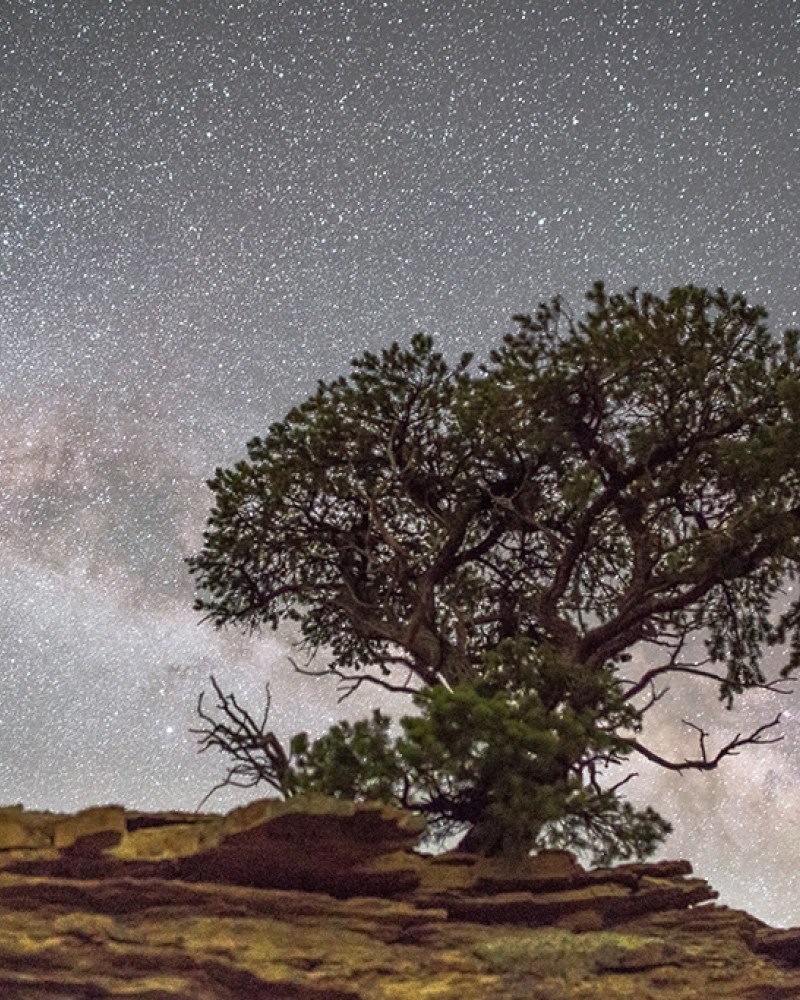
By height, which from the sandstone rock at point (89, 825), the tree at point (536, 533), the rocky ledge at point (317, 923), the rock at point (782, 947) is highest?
the tree at point (536, 533)

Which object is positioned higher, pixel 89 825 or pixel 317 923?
pixel 89 825

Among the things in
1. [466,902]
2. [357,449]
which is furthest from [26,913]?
[357,449]

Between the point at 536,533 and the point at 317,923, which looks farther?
the point at 536,533

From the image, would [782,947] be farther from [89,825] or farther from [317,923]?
[89,825]

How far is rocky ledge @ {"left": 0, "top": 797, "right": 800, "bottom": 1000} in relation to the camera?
961 cm

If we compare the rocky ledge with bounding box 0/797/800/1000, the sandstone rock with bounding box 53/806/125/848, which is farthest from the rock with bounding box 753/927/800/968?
the sandstone rock with bounding box 53/806/125/848

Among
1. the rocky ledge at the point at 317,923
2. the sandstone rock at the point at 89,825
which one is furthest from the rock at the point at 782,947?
the sandstone rock at the point at 89,825

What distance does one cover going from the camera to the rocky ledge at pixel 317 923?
31.5 feet

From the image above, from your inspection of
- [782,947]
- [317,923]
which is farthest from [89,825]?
[782,947]

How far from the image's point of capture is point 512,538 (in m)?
19.3

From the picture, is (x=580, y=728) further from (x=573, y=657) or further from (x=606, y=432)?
(x=606, y=432)

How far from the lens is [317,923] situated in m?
10.6

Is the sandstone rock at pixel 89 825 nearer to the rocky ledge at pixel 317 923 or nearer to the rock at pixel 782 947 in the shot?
the rocky ledge at pixel 317 923

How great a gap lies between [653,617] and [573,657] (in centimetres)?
189
